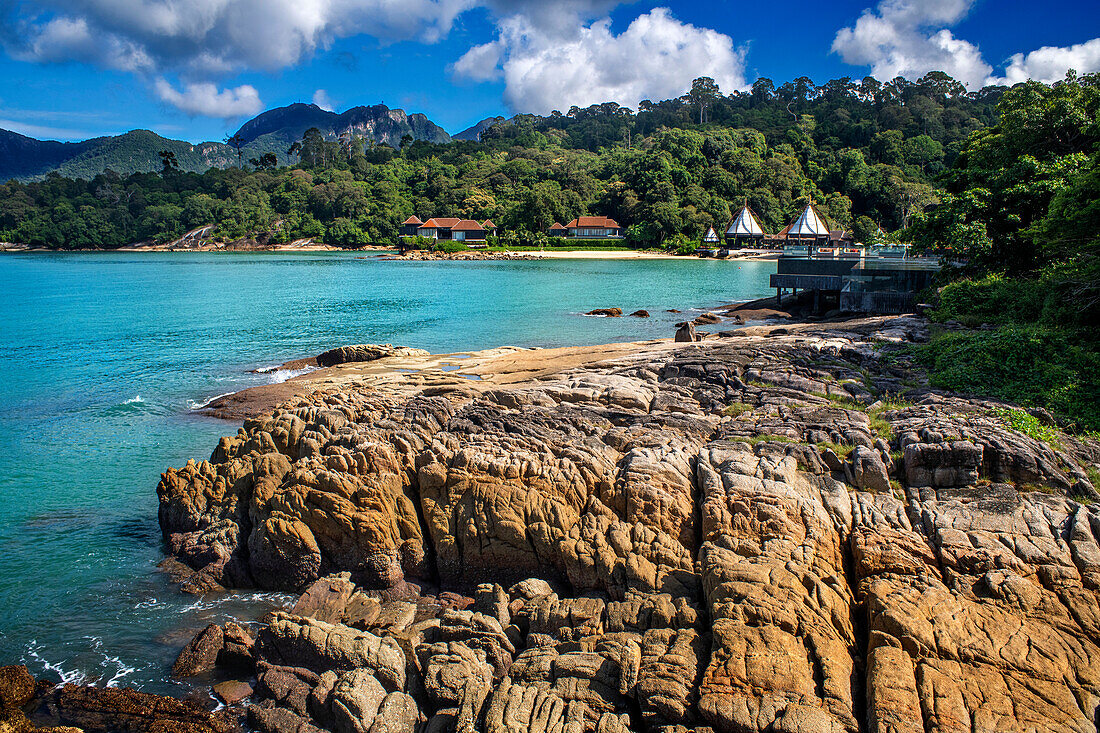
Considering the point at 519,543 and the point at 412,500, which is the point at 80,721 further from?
the point at 519,543

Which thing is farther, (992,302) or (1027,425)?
(992,302)

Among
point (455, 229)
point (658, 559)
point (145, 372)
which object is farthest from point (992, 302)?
point (455, 229)

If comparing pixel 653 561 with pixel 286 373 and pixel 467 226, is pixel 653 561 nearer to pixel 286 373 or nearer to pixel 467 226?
pixel 286 373

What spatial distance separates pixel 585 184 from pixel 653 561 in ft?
381

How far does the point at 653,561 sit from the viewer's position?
912 centimetres

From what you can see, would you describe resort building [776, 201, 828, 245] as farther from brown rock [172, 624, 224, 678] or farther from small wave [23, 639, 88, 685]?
small wave [23, 639, 88, 685]

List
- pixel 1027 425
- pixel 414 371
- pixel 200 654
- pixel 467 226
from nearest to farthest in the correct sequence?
pixel 200 654
pixel 1027 425
pixel 414 371
pixel 467 226

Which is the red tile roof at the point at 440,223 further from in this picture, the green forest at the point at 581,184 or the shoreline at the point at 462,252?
the shoreline at the point at 462,252

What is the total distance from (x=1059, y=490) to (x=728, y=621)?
5.80 meters

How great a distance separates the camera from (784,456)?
10398mm

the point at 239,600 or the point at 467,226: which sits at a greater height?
the point at 467,226

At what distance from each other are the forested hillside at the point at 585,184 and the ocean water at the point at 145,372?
39.2 meters

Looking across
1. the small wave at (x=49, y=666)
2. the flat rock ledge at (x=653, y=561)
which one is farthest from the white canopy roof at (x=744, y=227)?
the small wave at (x=49, y=666)

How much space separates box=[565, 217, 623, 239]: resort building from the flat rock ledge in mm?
100492
